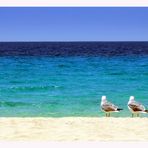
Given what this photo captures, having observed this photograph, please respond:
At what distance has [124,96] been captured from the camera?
53.6 feet

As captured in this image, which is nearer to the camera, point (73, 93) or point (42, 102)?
point (42, 102)

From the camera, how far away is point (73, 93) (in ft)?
56.2
